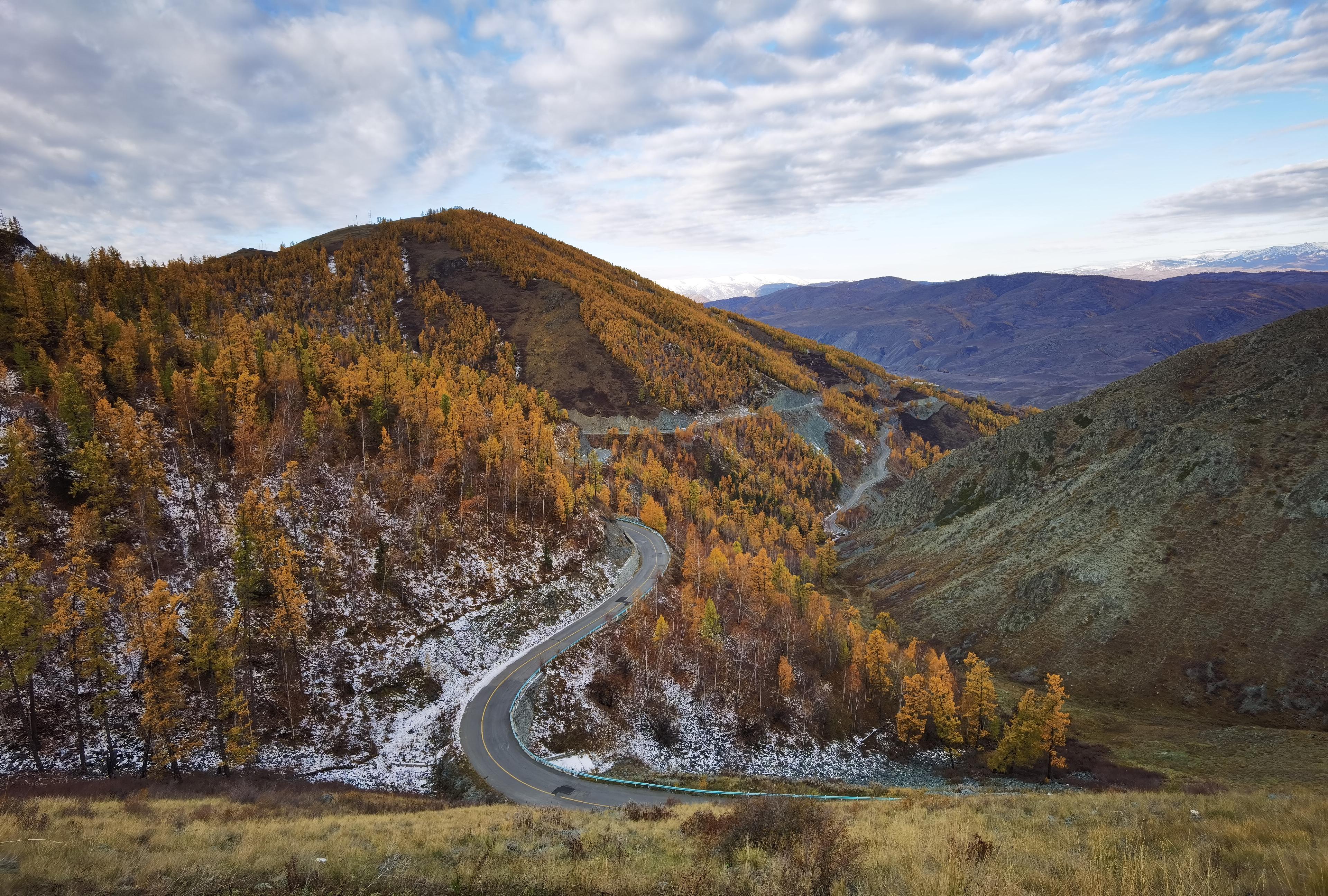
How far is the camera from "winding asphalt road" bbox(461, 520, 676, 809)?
120ft

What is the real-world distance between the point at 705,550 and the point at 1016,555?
47.7 metres

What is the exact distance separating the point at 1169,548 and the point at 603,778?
243ft

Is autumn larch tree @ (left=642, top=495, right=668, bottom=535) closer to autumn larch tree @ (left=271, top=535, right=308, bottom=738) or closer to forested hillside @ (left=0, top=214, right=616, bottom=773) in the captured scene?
forested hillside @ (left=0, top=214, right=616, bottom=773)

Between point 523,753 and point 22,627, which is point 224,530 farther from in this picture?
point 523,753

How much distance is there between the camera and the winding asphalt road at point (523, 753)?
120 feet

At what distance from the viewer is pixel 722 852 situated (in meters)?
12.6

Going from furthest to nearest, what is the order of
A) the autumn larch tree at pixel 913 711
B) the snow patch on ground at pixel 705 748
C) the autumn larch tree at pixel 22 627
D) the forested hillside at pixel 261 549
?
the autumn larch tree at pixel 913 711 → the snow patch on ground at pixel 705 748 → the forested hillside at pixel 261 549 → the autumn larch tree at pixel 22 627

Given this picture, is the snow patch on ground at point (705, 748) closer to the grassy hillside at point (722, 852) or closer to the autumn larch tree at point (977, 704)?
the autumn larch tree at point (977, 704)

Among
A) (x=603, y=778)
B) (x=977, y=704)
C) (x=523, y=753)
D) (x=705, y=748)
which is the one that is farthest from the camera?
(x=977, y=704)

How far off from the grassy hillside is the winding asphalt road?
2013cm

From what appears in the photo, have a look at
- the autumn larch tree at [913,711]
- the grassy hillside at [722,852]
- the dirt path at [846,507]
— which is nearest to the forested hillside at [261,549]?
the autumn larch tree at [913,711]

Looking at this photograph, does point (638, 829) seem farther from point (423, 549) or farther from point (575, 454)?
point (575, 454)

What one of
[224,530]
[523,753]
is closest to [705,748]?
[523,753]

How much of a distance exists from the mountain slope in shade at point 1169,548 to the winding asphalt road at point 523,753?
56546 mm
